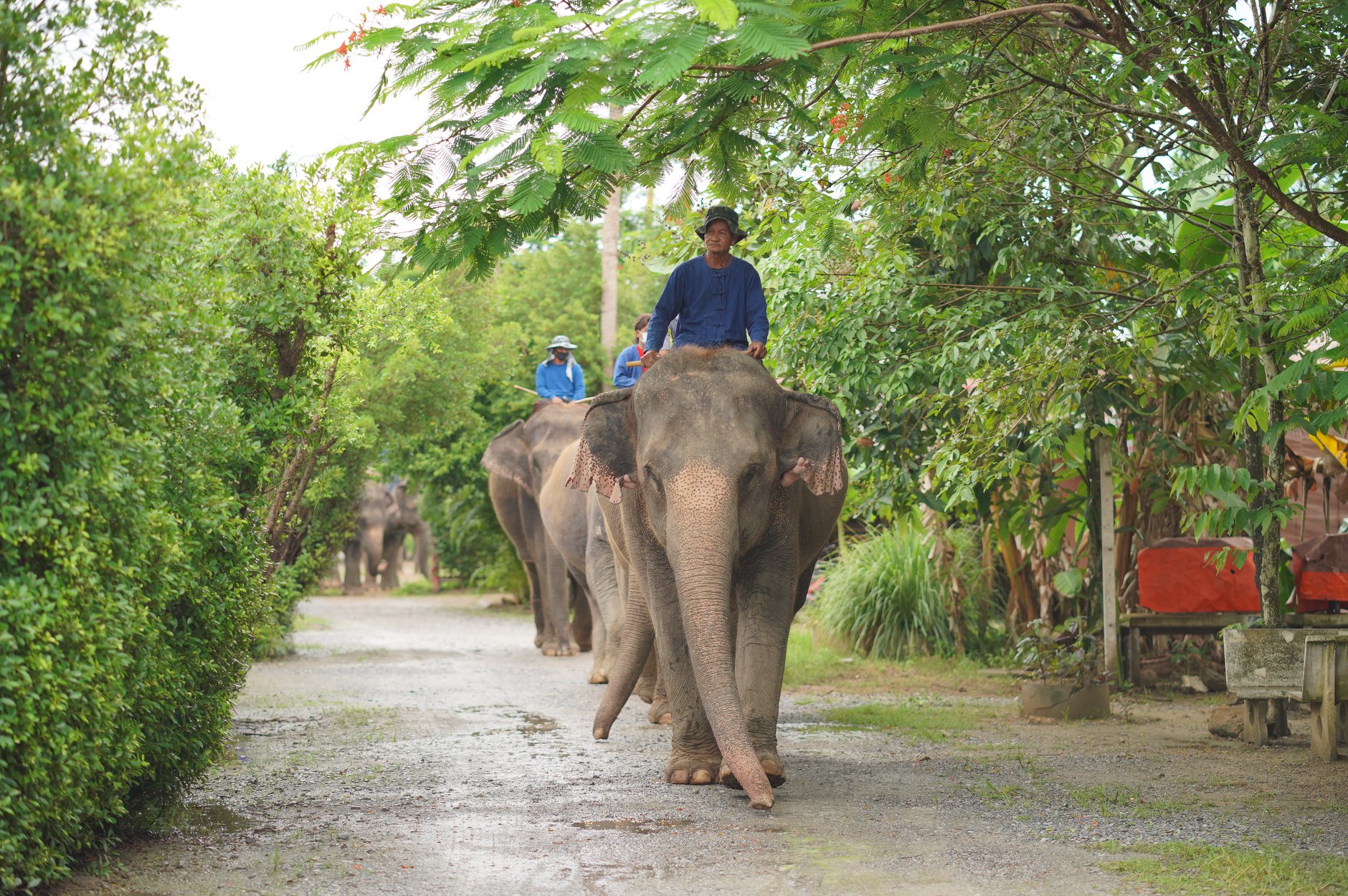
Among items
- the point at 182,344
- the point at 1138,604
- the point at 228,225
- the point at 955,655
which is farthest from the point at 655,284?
the point at 182,344

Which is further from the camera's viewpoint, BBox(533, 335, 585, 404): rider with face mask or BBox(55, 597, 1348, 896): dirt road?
BBox(533, 335, 585, 404): rider with face mask

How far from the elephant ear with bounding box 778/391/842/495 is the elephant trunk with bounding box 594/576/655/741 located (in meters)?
1.24

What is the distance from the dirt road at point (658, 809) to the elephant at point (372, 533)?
22.2 m

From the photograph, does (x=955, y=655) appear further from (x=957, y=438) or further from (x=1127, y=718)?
(x=957, y=438)

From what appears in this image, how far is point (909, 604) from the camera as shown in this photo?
15297mm

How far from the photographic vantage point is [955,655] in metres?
14.8

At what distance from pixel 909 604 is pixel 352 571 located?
67.6 ft

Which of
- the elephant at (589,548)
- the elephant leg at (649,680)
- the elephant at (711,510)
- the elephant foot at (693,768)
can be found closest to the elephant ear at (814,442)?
the elephant at (711,510)

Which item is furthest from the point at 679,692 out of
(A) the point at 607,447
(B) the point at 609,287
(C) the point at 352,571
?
(C) the point at 352,571

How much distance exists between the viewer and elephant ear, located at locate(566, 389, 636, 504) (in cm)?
772

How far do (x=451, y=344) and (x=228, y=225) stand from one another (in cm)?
1231

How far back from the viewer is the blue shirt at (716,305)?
8.17 metres

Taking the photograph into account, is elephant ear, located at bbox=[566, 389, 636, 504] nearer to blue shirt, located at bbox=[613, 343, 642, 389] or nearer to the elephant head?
blue shirt, located at bbox=[613, 343, 642, 389]

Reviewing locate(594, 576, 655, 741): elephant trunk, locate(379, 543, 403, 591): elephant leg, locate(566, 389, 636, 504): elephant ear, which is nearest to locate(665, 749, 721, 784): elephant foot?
locate(594, 576, 655, 741): elephant trunk
